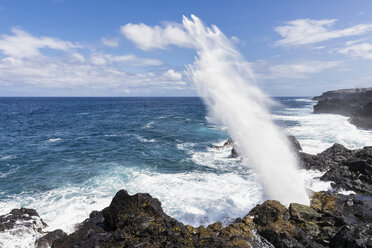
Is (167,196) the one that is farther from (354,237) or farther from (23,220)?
(354,237)

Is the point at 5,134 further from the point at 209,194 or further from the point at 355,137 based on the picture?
the point at 355,137

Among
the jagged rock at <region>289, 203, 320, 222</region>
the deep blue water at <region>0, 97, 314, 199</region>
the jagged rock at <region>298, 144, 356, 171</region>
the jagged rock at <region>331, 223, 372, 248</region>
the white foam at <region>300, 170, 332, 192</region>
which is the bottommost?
the deep blue water at <region>0, 97, 314, 199</region>

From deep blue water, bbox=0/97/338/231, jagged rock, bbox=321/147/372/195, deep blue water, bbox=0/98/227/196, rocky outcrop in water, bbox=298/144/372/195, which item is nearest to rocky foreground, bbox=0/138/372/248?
jagged rock, bbox=321/147/372/195

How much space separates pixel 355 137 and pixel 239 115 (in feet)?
78.2

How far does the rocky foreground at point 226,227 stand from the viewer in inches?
377

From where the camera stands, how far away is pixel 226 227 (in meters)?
11.1

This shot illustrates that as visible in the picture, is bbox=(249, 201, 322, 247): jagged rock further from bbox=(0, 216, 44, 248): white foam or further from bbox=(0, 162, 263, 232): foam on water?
bbox=(0, 216, 44, 248): white foam

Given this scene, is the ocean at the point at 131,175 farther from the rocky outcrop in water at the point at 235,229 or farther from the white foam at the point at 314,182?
the rocky outcrop in water at the point at 235,229

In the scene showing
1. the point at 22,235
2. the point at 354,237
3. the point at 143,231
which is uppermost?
the point at 354,237

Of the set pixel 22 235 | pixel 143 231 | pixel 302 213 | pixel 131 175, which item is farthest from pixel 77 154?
pixel 302 213

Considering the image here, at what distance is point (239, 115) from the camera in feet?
87.2

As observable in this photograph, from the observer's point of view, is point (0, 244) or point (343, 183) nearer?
point (0, 244)

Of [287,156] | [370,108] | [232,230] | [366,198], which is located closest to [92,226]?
[232,230]

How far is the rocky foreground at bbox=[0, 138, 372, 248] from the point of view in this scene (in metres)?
9.59
